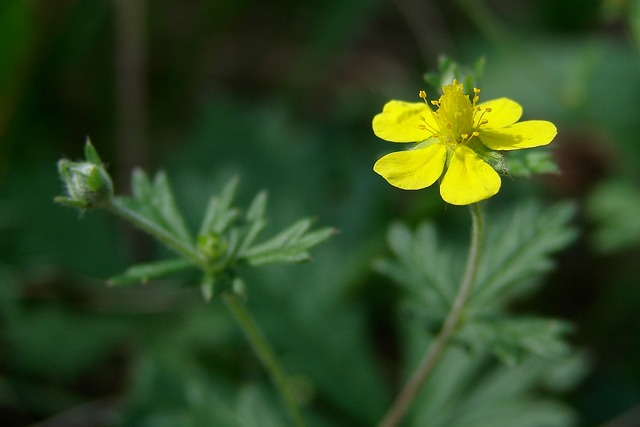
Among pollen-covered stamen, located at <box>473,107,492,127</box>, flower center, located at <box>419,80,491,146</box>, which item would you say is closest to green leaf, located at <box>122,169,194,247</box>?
flower center, located at <box>419,80,491,146</box>

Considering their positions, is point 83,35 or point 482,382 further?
point 83,35

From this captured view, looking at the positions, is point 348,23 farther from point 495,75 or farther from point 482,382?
point 482,382

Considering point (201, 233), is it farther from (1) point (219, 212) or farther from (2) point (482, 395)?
(2) point (482, 395)

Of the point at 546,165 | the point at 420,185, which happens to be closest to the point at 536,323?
the point at 546,165

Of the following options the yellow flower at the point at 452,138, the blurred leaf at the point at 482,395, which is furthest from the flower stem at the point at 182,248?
the blurred leaf at the point at 482,395

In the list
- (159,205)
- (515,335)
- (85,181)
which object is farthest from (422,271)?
(85,181)

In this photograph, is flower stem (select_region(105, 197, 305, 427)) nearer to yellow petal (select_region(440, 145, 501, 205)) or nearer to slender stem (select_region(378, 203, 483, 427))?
slender stem (select_region(378, 203, 483, 427))

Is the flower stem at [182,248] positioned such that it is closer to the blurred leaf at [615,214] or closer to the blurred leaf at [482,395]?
the blurred leaf at [482,395]
